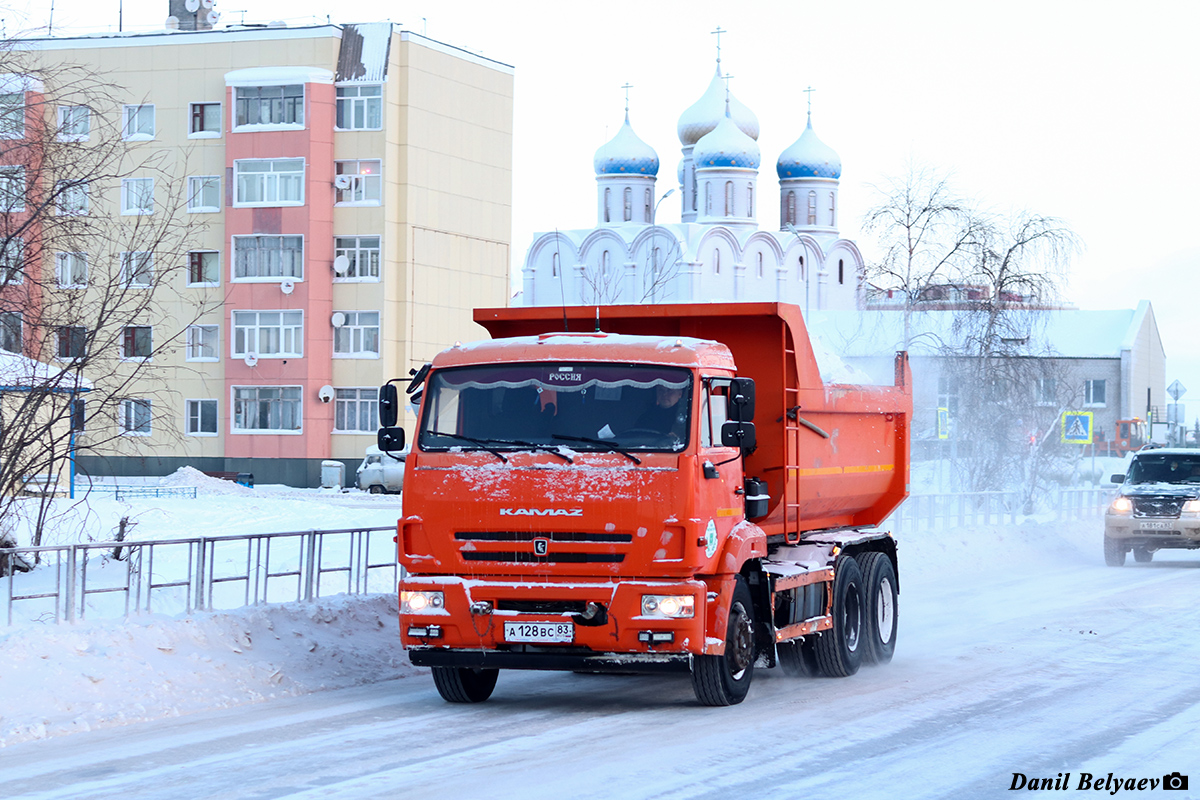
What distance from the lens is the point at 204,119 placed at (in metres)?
58.8

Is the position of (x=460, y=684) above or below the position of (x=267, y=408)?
below

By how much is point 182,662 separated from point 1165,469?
20576 mm

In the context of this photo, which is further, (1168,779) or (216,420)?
(216,420)

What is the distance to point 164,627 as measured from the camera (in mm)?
12055

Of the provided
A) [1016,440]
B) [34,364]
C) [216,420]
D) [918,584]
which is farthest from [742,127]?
[34,364]

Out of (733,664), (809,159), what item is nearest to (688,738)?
(733,664)

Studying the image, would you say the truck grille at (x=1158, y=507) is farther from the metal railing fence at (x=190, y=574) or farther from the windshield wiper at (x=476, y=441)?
the windshield wiper at (x=476, y=441)

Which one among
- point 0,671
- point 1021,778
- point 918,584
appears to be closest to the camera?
point 1021,778

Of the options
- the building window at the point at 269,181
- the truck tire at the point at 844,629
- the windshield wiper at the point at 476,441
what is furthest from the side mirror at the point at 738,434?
the building window at the point at 269,181

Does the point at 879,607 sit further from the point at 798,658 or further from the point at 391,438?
the point at 391,438

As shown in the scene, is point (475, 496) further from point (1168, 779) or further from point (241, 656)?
point (1168, 779)

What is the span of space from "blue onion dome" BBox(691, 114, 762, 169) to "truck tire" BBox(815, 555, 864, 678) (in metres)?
75.5

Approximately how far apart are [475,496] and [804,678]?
406 cm

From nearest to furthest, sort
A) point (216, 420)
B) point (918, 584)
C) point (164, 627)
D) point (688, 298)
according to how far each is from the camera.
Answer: point (164, 627), point (918, 584), point (216, 420), point (688, 298)
